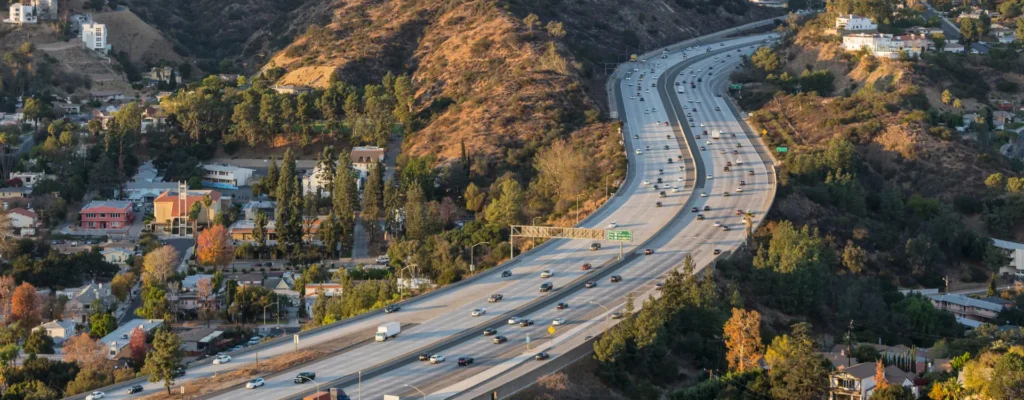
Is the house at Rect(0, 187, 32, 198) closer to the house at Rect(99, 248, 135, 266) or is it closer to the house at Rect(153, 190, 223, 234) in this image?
the house at Rect(153, 190, 223, 234)

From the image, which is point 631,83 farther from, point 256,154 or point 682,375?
point 682,375

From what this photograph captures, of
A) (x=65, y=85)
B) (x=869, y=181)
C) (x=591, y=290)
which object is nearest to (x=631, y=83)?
(x=869, y=181)

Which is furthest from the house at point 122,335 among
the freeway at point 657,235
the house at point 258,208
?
the house at point 258,208

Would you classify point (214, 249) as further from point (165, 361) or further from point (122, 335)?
point (165, 361)

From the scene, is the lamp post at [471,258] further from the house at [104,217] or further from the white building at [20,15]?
the white building at [20,15]

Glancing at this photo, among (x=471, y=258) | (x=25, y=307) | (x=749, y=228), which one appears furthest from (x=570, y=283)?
(x=25, y=307)

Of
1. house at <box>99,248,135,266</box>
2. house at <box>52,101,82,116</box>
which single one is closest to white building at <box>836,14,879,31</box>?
house at <box>52,101,82,116</box>
